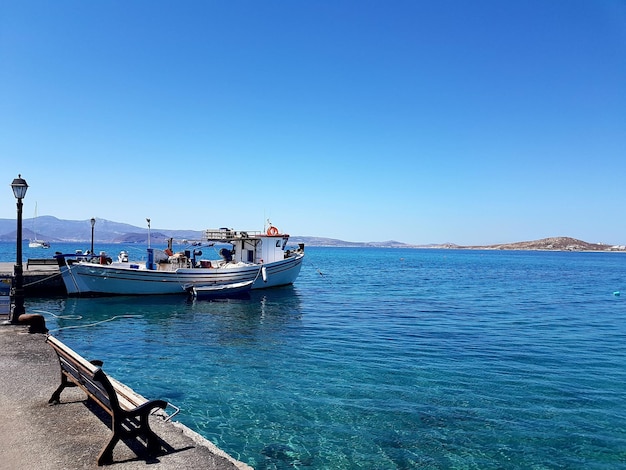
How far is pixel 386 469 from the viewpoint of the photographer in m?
7.14

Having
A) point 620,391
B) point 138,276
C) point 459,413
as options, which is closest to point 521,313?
point 620,391

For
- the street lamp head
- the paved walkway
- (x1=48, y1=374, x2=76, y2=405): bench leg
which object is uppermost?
the street lamp head

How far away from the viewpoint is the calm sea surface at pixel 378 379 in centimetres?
793

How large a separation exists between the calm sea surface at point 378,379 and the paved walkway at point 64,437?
1.80 metres

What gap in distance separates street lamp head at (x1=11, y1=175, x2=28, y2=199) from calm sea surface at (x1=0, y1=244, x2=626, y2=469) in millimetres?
5397

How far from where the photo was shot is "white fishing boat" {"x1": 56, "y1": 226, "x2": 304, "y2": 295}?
2823 centimetres

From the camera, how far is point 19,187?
1244 cm

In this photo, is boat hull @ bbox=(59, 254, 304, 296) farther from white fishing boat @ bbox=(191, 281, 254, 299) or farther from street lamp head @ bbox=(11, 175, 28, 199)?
street lamp head @ bbox=(11, 175, 28, 199)

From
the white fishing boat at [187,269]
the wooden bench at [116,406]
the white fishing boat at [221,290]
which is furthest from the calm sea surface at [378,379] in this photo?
the white fishing boat at [221,290]

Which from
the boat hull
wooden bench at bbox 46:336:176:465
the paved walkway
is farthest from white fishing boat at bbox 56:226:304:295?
wooden bench at bbox 46:336:176:465

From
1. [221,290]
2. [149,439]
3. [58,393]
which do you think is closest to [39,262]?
[221,290]

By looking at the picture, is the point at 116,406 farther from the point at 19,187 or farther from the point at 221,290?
the point at 221,290

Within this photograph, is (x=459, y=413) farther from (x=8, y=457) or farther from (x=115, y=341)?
(x=115, y=341)

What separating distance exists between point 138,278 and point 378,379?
70.4ft
